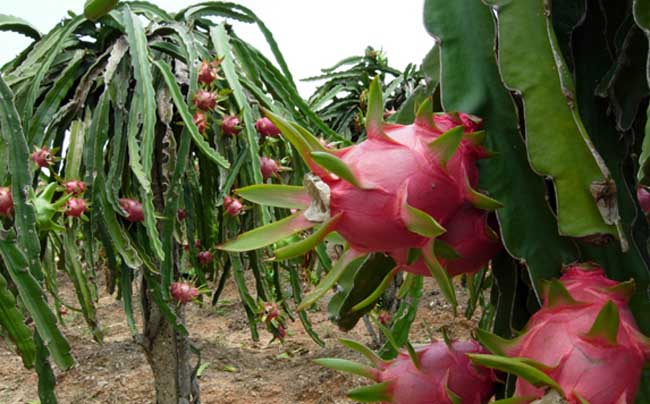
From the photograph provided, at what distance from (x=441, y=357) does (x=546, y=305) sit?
0.35 ft

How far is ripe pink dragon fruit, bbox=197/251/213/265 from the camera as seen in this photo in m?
1.92

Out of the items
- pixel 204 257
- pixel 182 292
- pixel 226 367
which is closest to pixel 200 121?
pixel 182 292

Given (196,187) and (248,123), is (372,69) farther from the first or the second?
(248,123)

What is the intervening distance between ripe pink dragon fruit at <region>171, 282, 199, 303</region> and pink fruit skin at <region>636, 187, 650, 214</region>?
1.38m

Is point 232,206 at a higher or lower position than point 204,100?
lower

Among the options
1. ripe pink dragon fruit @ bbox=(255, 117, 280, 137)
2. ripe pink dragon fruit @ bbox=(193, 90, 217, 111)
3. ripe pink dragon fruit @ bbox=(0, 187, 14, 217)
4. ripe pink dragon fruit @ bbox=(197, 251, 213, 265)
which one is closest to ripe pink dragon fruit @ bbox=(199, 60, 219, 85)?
ripe pink dragon fruit @ bbox=(193, 90, 217, 111)

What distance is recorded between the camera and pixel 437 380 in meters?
0.39

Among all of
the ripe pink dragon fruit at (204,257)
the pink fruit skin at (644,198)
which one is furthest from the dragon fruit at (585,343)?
the ripe pink dragon fruit at (204,257)

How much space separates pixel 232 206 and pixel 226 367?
1834 millimetres

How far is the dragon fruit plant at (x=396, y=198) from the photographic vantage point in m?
0.30

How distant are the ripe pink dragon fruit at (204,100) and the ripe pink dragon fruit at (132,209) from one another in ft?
0.93

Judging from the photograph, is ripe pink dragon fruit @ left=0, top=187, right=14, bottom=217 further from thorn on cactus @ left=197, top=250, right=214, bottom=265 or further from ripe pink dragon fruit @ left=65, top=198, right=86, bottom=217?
thorn on cactus @ left=197, top=250, right=214, bottom=265

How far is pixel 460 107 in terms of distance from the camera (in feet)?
1.19

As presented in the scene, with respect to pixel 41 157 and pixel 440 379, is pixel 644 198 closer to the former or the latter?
pixel 440 379
